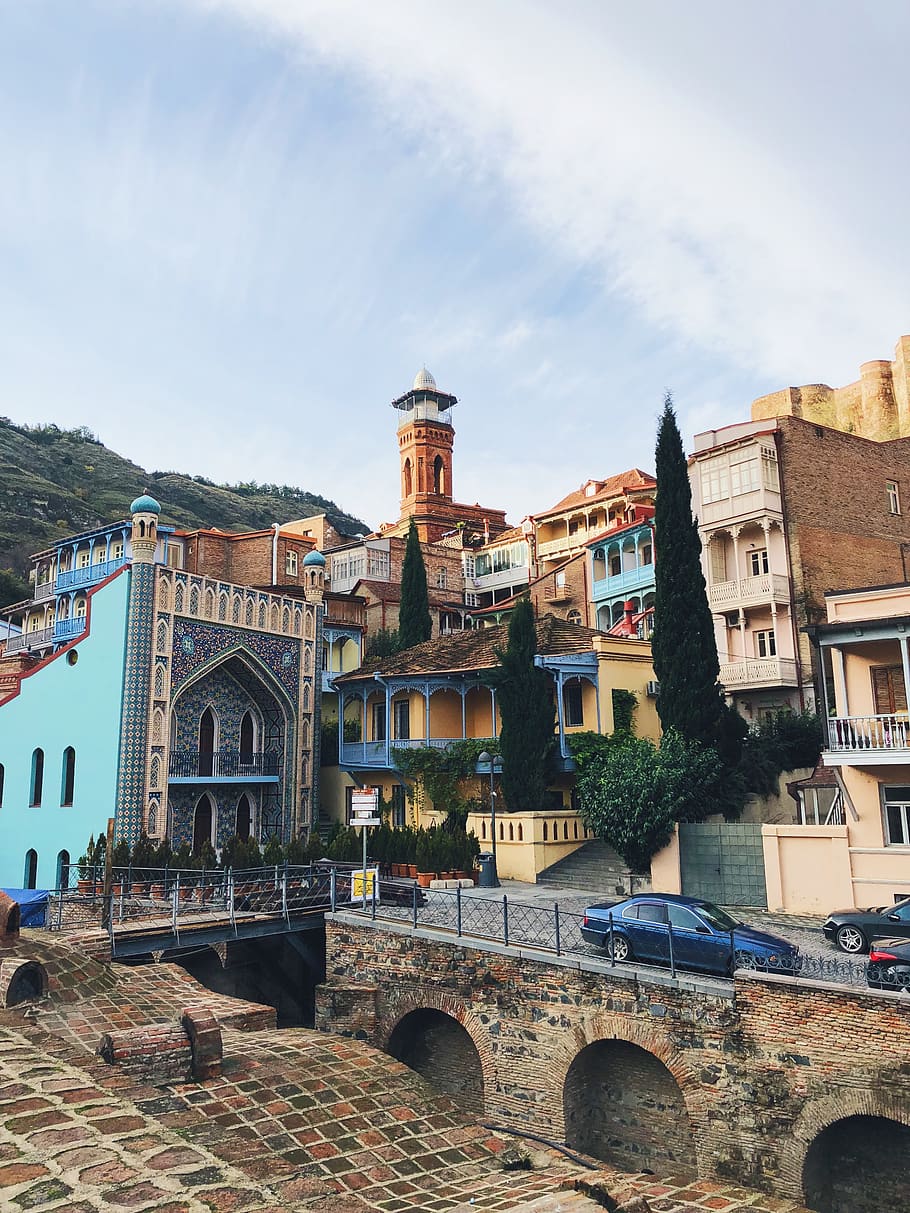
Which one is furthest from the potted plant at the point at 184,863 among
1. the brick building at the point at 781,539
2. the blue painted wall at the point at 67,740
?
the brick building at the point at 781,539

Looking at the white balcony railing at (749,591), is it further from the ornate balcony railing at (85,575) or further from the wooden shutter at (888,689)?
the ornate balcony railing at (85,575)

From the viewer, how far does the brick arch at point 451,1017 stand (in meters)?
14.9

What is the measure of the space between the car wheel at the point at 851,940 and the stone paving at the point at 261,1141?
683 centimetres

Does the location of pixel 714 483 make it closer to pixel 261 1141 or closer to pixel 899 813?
pixel 899 813

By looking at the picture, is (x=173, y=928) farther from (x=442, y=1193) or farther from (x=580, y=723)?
(x=580, y=723)

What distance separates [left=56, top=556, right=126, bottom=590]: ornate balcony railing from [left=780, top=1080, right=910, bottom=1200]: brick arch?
1409 inches

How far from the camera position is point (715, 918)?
14.1 meters

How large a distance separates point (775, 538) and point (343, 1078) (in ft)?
80.6

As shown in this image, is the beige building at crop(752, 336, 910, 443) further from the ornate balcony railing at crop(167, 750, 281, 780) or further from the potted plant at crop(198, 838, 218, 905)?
the potted plant at crop(198, 838, 218, 905)

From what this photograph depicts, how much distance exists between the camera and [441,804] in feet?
94.0

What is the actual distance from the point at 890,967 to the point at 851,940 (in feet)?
11.3

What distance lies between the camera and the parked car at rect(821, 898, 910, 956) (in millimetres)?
15281

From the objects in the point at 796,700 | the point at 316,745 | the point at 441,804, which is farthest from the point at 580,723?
the point at 316,745

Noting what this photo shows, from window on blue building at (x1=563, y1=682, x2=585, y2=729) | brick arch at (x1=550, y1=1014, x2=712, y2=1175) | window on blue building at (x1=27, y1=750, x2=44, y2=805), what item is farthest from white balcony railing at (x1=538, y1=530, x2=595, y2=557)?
brick arch at (x1=550, y1=1014, x2=712, y2=1175)
